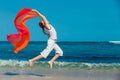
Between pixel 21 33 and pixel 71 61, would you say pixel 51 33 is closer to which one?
pixel 21 33

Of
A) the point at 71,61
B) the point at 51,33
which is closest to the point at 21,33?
the point at 51,33

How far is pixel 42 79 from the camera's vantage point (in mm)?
12242

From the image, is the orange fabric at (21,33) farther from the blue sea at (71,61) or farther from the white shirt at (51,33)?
the blue sea at (71,61)

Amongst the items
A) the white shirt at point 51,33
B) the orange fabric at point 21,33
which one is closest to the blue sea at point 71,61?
the orange fabric at point 21,33

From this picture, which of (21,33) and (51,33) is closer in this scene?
(51,33)

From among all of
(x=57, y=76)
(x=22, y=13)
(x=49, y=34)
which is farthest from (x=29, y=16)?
(x=57, y=76)

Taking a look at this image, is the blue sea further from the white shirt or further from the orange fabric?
the white shirt

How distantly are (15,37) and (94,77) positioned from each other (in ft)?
8.79

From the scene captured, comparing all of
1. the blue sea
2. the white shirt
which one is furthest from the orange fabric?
the blue sea

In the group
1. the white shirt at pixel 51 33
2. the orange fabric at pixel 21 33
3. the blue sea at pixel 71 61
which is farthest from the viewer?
the blue sea at pixel 71 61

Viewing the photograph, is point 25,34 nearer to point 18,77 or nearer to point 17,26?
point 17,26

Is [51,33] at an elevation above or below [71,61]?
above

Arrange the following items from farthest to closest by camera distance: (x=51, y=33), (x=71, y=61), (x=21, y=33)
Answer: (x=71, y=61)
(x=21, y=33)
(x=51, y=33)

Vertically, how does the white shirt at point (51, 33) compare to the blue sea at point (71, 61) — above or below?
above
